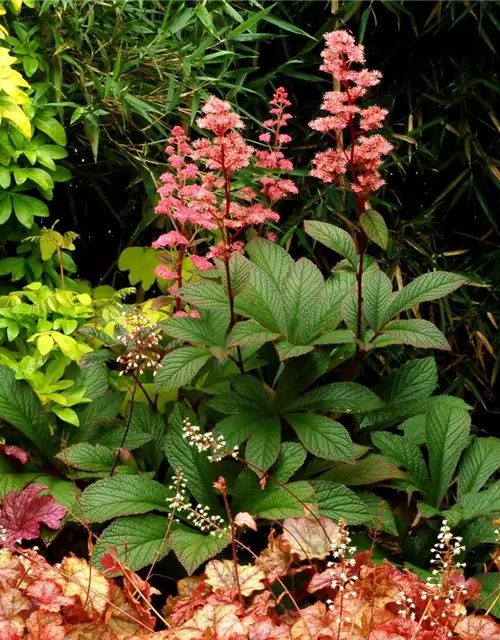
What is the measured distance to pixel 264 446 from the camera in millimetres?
2104

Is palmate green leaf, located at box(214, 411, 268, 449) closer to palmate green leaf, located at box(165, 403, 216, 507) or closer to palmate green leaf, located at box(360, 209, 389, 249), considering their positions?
palmate green leaf, located at box(165, 403, 216, 507)

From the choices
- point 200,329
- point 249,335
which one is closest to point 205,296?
point 200,329

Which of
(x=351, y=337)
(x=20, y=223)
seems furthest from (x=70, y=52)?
(x=351, y=337)

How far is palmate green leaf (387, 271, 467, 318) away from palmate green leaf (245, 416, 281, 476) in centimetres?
41

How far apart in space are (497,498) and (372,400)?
0.37 m

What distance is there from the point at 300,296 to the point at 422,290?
0.99 feet

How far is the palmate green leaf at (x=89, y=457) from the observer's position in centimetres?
216

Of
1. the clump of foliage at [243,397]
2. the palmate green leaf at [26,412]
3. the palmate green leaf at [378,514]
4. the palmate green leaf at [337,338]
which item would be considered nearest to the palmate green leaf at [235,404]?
the clump of foliage at [243,397]

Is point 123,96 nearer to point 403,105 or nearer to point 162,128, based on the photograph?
point 162,128

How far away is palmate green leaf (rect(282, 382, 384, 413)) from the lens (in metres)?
2.18

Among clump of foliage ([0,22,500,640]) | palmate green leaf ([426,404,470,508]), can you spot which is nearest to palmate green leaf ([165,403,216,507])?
clump of foliage ([0,22,500,640])

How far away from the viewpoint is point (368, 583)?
158 centimetres

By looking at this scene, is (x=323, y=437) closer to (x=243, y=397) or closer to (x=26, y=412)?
(x=243, y=397)

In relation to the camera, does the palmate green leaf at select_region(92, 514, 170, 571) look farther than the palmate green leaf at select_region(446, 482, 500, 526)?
No
